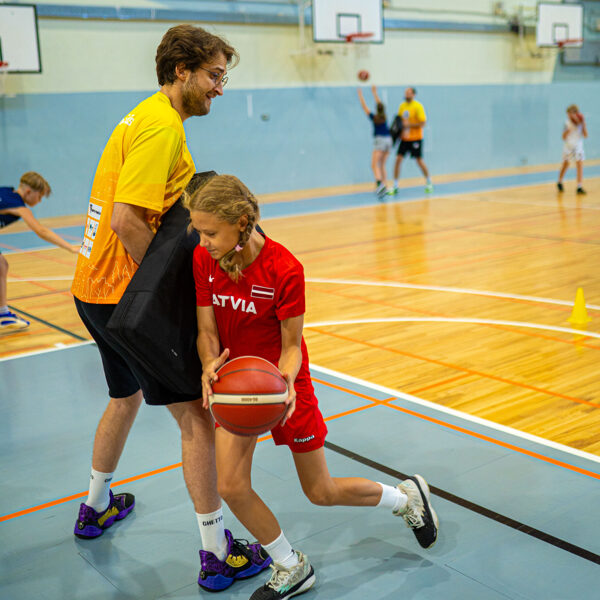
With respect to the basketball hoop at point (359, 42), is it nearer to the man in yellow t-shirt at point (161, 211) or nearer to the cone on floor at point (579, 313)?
the cone on floor at point (579, 313)

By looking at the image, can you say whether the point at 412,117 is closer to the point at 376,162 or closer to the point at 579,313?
the point at 376,162

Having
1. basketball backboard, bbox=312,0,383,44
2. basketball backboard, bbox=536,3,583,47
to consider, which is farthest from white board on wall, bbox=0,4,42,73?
basketball backboard, bbox=536,3,583,47

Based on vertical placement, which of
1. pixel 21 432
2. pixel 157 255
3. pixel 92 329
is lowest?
pixel 21 432

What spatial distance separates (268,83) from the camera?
635 inches

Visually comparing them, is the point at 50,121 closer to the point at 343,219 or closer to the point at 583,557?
the point at 343,219

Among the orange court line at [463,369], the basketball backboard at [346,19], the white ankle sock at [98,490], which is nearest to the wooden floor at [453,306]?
the orange court line at [463,369]

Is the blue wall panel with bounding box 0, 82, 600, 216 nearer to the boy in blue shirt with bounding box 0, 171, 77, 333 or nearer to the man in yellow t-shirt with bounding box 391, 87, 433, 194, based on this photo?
the man in yellow t-shirt with bounding box 391, 87, 433, 194

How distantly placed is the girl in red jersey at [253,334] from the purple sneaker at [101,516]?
86 centimetres

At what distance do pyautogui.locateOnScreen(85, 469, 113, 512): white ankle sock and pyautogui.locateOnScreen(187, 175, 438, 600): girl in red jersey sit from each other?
2.66 ft

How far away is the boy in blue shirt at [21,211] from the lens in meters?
6.13

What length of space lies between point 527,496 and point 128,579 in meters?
1.71

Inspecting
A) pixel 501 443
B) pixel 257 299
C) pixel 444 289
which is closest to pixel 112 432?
pixel 257 299

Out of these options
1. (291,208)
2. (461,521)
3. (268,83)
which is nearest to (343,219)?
(291,208)

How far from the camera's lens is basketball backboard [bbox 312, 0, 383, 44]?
53.2ft
